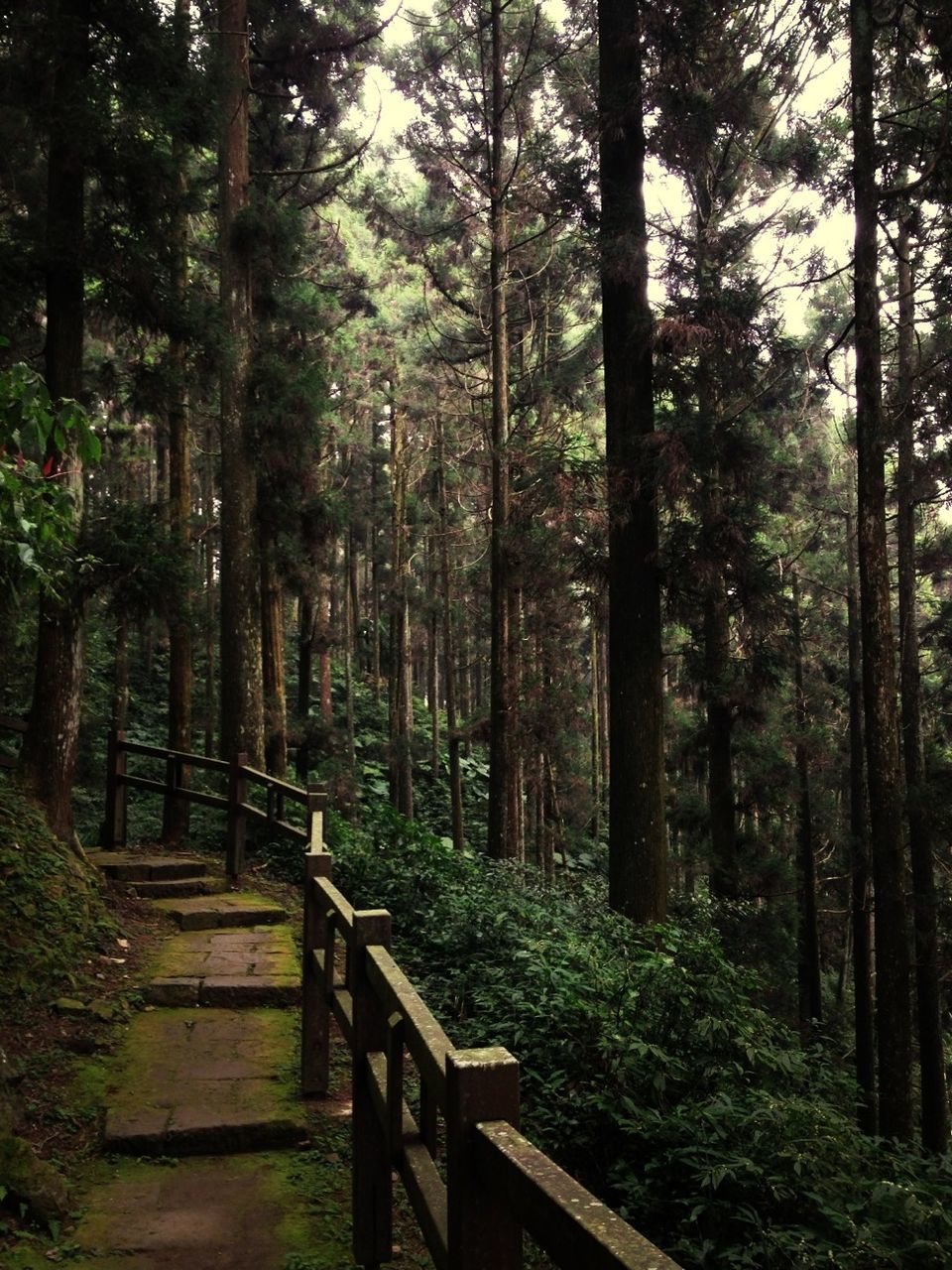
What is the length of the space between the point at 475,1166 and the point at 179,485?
47.6 ft

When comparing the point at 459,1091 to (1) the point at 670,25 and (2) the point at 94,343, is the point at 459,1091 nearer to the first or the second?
(1) the point at 670,25

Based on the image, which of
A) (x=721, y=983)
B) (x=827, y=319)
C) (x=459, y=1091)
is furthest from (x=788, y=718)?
(x=459, y=1091)

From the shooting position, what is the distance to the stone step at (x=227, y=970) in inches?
281

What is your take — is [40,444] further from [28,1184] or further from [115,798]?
[115,798]

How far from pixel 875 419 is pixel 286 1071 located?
8.21m

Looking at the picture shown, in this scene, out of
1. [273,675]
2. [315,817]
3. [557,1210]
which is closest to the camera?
[557,1210]

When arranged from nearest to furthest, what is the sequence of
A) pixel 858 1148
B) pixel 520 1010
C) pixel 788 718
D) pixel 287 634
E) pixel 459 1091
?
pixel 459 1091, pixel 858 1148, pixel 520 1010, pixel 788 718, pixel 287 634

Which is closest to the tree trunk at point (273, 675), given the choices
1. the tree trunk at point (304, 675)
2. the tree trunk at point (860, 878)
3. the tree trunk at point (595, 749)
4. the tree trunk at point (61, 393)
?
the tree trunk at point (304, 675)

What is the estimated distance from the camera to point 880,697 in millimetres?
9914

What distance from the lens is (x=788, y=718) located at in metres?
23.7

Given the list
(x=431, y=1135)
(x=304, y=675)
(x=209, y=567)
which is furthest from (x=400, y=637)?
(x=431, y=1135)

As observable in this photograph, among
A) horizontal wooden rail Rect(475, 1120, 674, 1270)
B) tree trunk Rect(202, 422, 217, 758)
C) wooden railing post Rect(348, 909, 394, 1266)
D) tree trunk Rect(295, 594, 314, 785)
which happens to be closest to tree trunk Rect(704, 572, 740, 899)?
tree trunk Rect(295, 594, 314, 785)

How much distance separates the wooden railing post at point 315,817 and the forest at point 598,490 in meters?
1.44

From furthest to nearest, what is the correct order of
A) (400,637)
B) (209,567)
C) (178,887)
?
(209,567) → (400,637) → (178,887)
